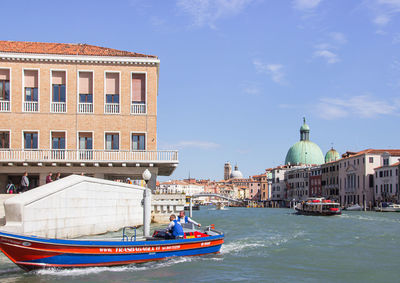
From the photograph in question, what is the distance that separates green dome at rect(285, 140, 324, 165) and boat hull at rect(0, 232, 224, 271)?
134104mm

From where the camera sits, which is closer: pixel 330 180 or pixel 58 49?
pixel 58 49

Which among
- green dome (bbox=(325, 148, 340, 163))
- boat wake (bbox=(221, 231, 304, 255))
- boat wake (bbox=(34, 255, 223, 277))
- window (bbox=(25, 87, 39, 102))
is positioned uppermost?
window (bbox=(25, 87, 39, 102))

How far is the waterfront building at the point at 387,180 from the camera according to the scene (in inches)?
3199

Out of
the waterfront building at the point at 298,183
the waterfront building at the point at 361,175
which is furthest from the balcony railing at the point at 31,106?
the waterfront building at the point at 298,183

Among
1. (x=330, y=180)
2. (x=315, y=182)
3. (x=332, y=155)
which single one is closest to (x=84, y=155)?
(x=330, y=180)

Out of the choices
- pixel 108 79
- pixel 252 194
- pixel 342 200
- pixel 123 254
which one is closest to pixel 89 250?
pixel 123 254

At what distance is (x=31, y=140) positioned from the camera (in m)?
31.5

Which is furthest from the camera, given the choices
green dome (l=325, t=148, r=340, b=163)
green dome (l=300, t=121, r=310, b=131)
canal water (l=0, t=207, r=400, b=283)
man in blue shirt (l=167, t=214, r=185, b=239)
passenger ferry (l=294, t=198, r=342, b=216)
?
green dome (l=300, t=121, r=310, b=131)

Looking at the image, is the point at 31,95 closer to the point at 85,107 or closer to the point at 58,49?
the point at 85,107

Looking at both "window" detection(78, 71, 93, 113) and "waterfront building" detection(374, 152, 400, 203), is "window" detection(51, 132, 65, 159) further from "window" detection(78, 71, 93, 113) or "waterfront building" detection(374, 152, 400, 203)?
"waterfront building" detection(374, 152, 400, 203)

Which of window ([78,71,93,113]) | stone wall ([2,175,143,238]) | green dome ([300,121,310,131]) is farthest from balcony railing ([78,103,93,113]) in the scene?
green dome ([300,121,310,131])

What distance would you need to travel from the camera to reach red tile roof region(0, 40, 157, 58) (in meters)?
32.1

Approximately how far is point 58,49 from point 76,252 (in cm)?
2106

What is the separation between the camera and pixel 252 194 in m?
197
